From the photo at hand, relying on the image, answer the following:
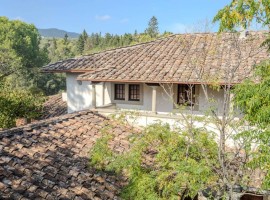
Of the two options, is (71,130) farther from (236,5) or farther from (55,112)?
(55,112)

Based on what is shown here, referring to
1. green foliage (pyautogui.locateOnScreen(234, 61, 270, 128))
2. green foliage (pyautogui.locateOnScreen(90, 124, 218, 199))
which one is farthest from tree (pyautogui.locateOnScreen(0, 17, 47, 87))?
green foliage (pyautogui.locateOnScreen(234, 61, 270, 128))

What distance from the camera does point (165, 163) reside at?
722cm

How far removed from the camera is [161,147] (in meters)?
7.52

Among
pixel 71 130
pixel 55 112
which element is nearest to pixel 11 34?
pixel 55 112

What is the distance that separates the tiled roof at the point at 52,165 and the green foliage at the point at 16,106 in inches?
287

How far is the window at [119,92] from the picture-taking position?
1531cm

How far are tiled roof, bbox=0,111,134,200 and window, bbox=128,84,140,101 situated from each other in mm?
4310

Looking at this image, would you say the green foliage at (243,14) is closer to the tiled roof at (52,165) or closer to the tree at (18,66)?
the tiled roof at (52,165)

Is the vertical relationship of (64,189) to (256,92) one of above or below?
below

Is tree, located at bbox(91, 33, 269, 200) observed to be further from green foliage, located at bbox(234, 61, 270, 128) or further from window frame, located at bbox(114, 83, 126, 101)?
window frame, located at bbox(114, 83, 126, 101)

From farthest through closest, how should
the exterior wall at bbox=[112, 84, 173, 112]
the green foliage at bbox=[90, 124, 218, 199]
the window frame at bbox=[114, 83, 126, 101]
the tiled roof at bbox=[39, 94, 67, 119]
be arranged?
1. the tiled roof at bbox=[39, 94, 67, 119]
2. the window frame at bbox=[114, 83, 126, 101]
3. the exterior wall at bbox=[112, 84, 173, 112]
4. the green foliage at bbox=[90, 124, 218, 199]

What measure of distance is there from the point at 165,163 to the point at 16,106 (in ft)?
42.3

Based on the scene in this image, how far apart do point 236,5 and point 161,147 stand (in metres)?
3.74

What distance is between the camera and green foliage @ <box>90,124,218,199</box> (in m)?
6.47
